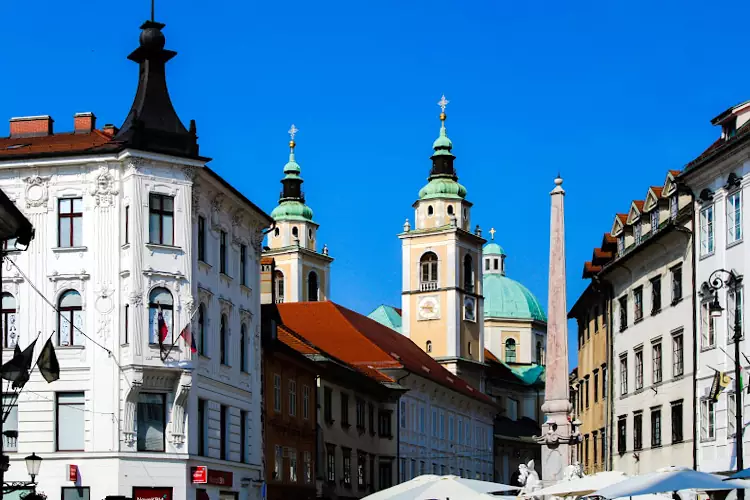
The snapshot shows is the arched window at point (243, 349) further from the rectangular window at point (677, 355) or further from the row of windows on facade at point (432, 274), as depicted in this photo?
the row of windows on facade at point (432, 274)

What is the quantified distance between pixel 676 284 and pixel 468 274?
8174 centimetres

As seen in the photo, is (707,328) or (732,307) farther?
(707,328)

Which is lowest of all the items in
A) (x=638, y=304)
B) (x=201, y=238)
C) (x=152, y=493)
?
(x=152, y=493)

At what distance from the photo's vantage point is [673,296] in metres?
46.5

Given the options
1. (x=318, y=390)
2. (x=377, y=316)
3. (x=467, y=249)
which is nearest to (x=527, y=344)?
(x=377, y=316)

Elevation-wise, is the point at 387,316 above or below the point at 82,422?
above

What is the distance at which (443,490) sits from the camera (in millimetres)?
32375

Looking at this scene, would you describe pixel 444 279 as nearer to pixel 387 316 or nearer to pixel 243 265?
pixel 387 316

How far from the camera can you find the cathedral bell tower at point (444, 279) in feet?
408

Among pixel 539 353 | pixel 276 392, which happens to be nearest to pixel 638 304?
pixel 276 392

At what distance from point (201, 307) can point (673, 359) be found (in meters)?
14.3

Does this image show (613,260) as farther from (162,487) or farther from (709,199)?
(162,487)

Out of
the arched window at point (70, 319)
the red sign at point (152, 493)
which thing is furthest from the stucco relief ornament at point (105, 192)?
the red sign at point (152, 493)

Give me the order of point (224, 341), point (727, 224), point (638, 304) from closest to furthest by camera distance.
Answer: point (727, 224) < point (224, 341) < point (638, 304)
